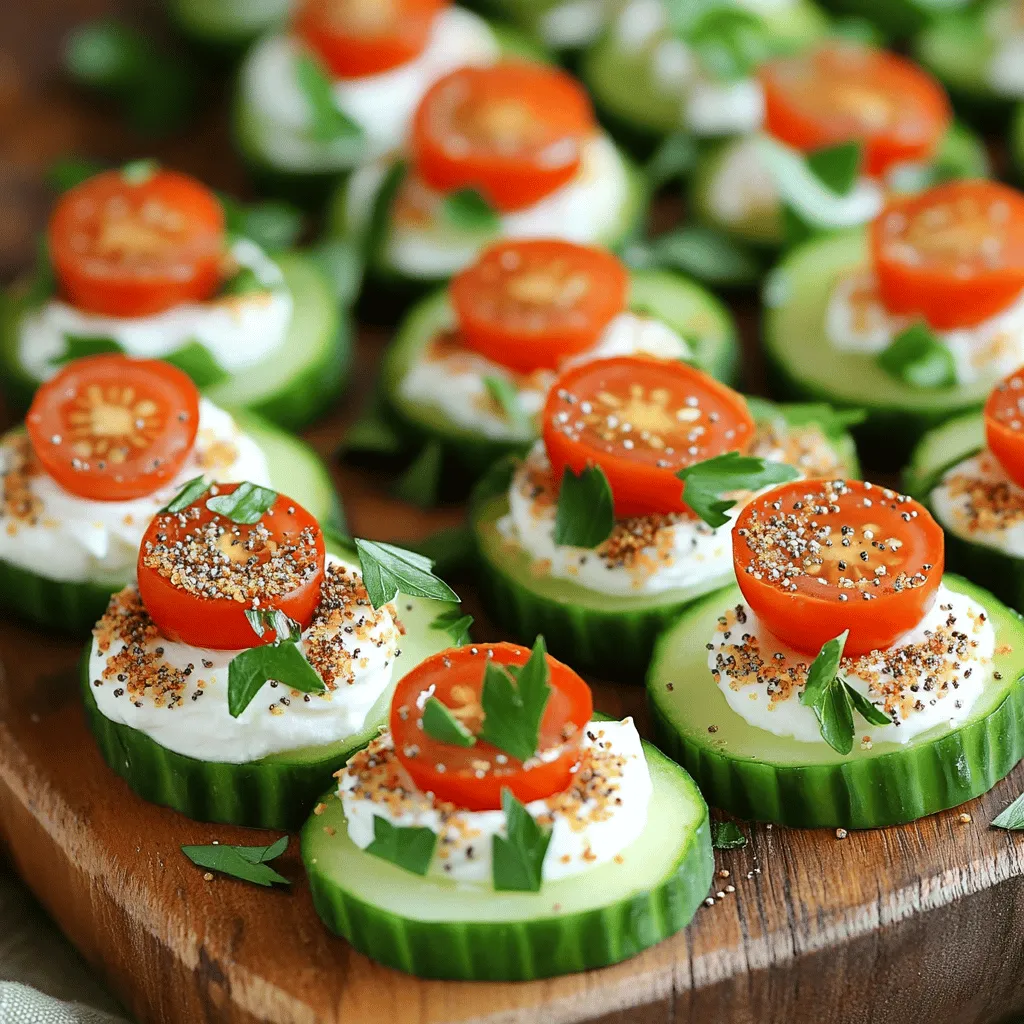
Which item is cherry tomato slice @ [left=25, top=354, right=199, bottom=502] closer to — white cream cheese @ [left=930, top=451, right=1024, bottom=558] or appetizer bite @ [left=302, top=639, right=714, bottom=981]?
appetizer bite @ [left=302, top=639, right=714, bottom=981]

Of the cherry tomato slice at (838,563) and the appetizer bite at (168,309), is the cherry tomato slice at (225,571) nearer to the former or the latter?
the cherry tomato slice at (838,563)

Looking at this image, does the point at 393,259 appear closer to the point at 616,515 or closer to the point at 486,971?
the point at 616,515

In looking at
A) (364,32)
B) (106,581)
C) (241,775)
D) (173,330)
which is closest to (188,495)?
(106,581)

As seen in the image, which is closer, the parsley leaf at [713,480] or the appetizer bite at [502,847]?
the appetizer bite at [502,847]

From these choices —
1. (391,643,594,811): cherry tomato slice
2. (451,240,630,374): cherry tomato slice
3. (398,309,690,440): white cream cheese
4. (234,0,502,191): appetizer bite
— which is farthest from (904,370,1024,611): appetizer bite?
(234,0,502,191): appetizer bite

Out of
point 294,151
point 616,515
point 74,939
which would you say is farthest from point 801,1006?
point 294,151

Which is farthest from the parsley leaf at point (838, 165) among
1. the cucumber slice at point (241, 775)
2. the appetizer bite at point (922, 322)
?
the cucumber slice at point (241, 775)
